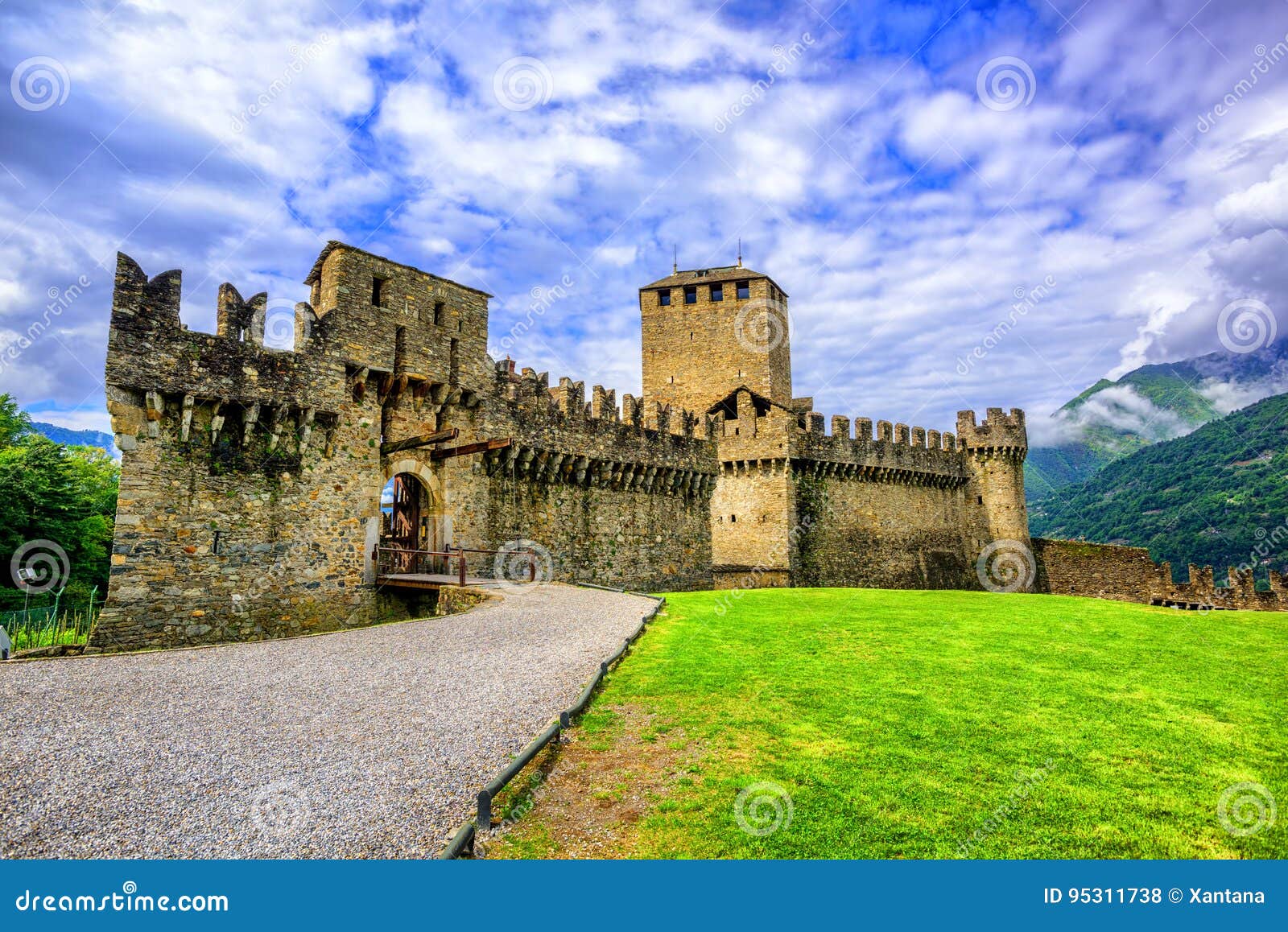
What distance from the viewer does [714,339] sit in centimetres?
3919

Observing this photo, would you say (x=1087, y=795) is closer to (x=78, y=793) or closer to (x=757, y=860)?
(x=757, y=860)

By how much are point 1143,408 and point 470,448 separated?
158 m

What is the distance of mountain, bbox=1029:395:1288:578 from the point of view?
151 ft

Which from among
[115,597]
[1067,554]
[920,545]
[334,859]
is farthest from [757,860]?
[1067,554]

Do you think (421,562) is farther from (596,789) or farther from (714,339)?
(714,339)

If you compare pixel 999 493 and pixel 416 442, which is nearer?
pixel 416 442

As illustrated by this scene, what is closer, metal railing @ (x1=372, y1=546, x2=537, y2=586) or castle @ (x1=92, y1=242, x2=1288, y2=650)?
castle @ (x1=92, y1=242, x2=1288, y2=650)

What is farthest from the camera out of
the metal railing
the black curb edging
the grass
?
the metal railing

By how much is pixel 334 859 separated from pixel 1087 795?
5.43 m

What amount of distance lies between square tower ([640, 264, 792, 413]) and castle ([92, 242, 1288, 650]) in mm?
701

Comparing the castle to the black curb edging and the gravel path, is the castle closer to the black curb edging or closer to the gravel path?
the gravel path

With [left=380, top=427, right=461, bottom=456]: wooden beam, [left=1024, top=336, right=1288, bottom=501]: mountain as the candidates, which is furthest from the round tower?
[left=1024, top=336, right=1288, bottom=501]: mountain

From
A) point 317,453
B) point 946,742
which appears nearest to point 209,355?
point 317,453

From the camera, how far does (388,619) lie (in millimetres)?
16797
